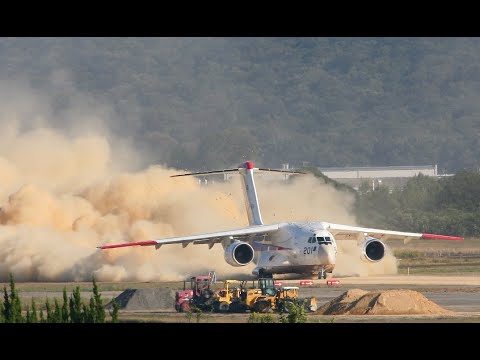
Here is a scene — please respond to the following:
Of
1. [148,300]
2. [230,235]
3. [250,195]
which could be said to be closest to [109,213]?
[250,195]

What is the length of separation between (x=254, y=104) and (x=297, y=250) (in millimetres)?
124000

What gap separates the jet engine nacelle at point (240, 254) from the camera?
44281 mm

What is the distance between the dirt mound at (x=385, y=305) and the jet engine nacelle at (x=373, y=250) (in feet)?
37.9

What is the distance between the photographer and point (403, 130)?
172375mm

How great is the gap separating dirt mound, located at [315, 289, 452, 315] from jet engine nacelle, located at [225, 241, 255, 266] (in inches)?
421

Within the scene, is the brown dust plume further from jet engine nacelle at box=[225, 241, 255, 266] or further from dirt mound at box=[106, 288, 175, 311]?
dirt mound at box=[106, 288, 175, 311]

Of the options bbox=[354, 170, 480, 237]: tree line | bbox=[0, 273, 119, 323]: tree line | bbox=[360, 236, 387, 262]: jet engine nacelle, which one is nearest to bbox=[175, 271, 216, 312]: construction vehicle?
bbox=[360, 236, 387, 262]: jet engine nacelle

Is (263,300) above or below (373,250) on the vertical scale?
below

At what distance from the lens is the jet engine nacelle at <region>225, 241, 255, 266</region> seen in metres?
44.3

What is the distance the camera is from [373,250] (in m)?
45.4

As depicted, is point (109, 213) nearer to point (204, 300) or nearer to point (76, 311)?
point (204, 300)
